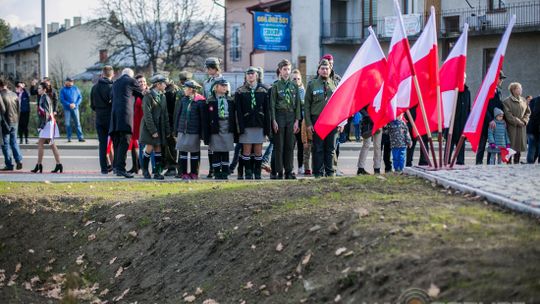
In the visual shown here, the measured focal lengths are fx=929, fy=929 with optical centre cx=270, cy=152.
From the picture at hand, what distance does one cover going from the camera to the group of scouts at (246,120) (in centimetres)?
1555

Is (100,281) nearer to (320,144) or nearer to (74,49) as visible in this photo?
(320,144)

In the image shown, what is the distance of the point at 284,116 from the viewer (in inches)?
631

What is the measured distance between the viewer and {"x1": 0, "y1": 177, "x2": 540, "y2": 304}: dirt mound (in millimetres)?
6391

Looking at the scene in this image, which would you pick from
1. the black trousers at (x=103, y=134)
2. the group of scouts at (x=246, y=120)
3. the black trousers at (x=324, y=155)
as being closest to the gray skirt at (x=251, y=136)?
the group of scouts at (x=246, y=120)

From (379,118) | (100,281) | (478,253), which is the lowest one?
(100,281)

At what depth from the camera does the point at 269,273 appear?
802 centimetres

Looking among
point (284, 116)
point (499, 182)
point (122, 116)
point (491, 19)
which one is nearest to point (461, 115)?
point (284, 116)

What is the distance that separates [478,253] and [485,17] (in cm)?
3913

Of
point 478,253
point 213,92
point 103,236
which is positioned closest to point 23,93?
point 213,92

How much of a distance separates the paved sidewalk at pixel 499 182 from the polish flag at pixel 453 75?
0.83 meters

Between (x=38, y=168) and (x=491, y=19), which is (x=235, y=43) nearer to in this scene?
(x=491, y=19)

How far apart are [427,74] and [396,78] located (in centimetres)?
44

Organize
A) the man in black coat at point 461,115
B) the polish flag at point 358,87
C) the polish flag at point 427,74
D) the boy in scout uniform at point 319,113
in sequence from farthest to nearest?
the man in black coat at point 461,115 → the boy in scout uniform at point 319,113 → the polish flag at point 358,87 → the polish flag at point 427,74

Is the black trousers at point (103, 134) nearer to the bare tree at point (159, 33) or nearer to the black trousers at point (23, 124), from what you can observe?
the black trousers at point (23, 124)
